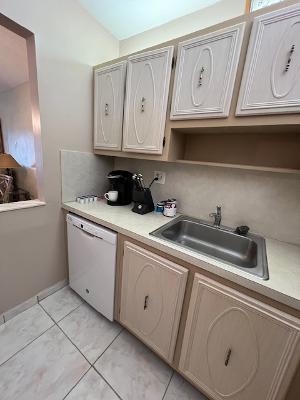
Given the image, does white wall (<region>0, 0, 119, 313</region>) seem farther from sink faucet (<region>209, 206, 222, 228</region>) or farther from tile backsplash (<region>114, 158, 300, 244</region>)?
sink faucet (<region>209, 206, 222, 228</region>)

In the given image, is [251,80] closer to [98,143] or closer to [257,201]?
[257,201]

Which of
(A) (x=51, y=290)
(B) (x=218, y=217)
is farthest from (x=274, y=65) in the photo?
(A) (x=51, y=290)

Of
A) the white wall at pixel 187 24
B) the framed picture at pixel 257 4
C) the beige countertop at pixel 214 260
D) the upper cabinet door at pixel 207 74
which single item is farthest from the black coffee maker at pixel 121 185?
the framed picture at pixel 257 4

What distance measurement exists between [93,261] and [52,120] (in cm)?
116

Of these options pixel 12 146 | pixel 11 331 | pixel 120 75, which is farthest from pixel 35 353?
pixel 12 146

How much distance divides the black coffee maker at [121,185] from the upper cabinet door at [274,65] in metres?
1.07

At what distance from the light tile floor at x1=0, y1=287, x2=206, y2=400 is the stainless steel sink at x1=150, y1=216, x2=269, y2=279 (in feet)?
2.73

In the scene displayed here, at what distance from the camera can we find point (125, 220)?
1.26 meters

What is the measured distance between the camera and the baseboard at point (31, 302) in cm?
136

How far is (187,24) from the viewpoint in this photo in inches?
54.4

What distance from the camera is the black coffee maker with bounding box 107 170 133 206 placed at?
1.59 metres

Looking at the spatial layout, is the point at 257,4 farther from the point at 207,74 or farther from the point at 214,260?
the point at 214,260

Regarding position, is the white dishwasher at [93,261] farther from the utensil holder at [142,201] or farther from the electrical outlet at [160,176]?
the electrical outlet at [160,176]

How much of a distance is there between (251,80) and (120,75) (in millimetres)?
945
